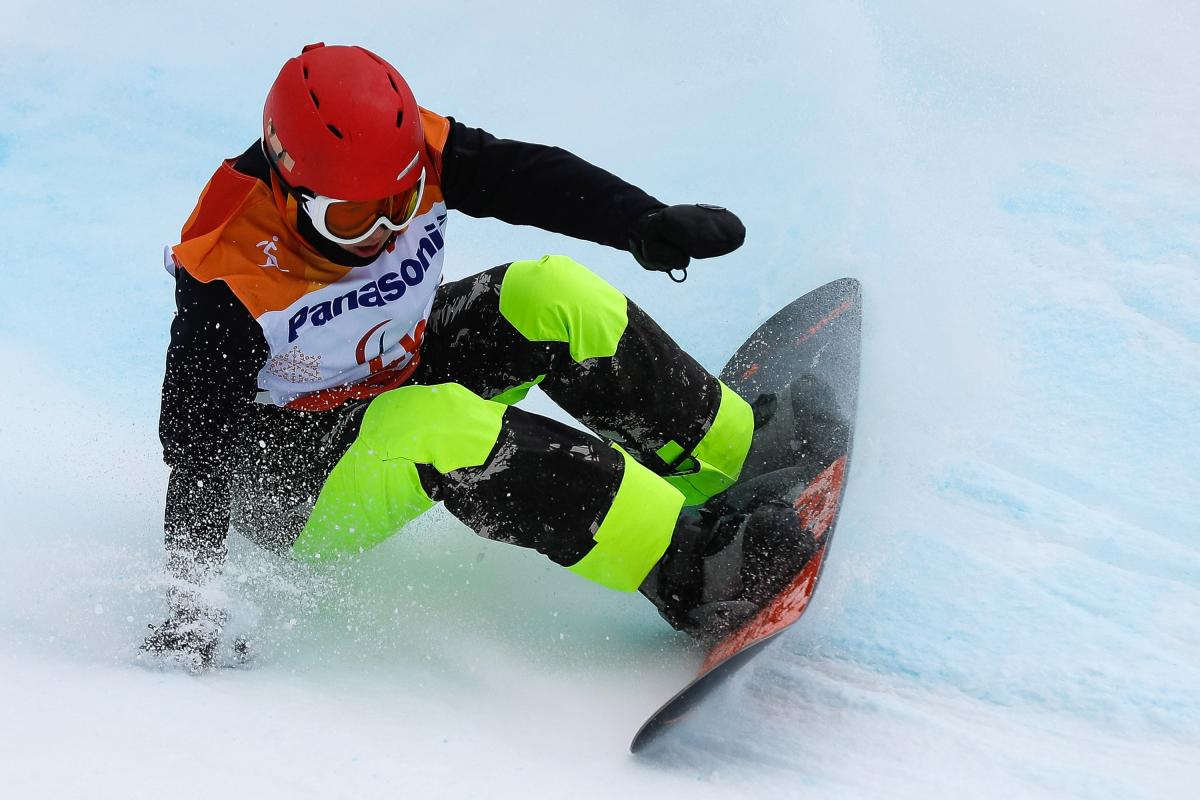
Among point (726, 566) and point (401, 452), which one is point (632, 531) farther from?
point (401, 452)

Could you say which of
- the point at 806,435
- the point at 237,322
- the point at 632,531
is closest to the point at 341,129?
the point at 237,322

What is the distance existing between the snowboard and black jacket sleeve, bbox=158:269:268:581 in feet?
2.81

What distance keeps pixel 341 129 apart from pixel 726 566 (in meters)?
0.98

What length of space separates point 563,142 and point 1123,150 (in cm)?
222

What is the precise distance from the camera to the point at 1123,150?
3965 mm

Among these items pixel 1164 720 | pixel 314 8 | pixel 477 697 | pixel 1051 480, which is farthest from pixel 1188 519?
pixel 314 8

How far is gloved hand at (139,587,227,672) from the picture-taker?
1901 millimetres

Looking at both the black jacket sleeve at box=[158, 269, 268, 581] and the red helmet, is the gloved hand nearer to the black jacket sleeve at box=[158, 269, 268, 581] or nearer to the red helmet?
the black jacket sleeve at box=[158, 269, 268, 581]

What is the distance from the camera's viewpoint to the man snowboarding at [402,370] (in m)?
1.78

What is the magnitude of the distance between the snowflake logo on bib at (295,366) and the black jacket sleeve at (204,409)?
1.2 inches

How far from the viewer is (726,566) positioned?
1.89 m

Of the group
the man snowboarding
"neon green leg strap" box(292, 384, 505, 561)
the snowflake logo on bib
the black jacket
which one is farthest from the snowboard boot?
the snowflake logo on bib

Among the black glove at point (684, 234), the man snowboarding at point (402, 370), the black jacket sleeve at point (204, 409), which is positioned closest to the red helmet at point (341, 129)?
the man snowboarding at point (402, 370)

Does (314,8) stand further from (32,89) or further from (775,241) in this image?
(775,241)
